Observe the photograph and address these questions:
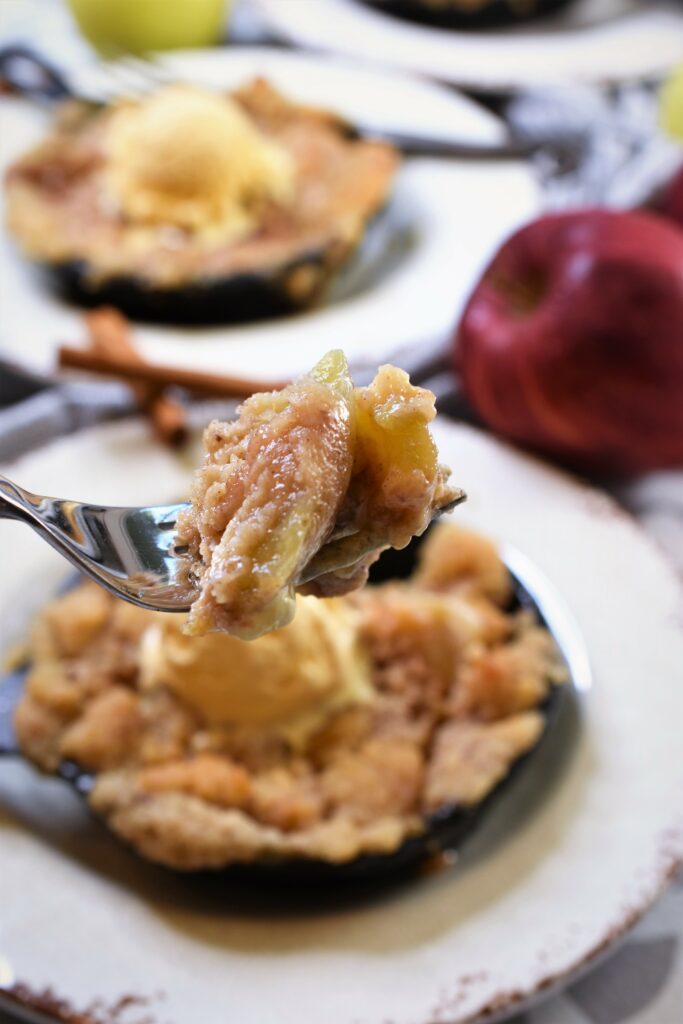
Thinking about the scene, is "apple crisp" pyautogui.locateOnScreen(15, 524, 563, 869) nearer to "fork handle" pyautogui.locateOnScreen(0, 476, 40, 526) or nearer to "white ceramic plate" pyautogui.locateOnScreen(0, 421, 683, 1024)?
"white ceramic plate" pyautogui.locateOnScreen(0, 421, 683, 1024)

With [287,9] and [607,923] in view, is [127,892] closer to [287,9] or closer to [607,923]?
[607,923]

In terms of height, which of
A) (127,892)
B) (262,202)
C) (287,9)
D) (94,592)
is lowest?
(127,892)

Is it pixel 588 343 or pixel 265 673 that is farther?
pixel 588 343

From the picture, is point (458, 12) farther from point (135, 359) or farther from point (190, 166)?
point (135, 359)

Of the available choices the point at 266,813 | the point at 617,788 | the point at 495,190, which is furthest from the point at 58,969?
the point at 495,190

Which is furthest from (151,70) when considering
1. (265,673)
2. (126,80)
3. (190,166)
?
(265,673)
